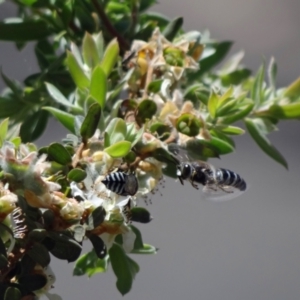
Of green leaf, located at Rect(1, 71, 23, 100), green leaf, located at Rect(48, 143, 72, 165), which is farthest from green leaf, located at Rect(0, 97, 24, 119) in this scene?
green leaf, located at Rect(48, 143, 72, 165)

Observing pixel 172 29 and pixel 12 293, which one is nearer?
pixel 12 293

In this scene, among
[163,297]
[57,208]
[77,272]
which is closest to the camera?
[57,208]

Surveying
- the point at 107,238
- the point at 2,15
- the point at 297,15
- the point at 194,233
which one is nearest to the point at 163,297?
the point at 194,233

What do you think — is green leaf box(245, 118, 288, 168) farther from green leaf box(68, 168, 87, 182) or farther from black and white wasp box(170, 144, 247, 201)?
green leaf box(68, 168, 87, 182)

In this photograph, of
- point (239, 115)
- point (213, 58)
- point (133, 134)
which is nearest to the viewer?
point (133, 134)

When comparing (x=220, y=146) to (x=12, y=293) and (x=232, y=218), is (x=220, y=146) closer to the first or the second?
(x=12, y=293)

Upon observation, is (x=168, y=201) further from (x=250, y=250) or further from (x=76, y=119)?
(x=76, y=119)

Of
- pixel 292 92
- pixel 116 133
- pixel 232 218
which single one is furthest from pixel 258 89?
pixel 232 218
